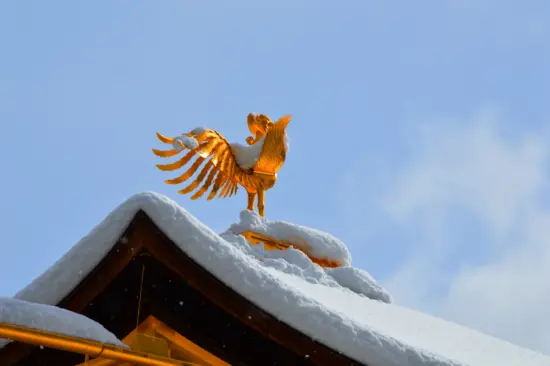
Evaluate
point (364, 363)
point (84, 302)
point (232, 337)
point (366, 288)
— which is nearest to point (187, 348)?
point (232, 337)

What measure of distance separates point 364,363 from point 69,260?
3.40 feet

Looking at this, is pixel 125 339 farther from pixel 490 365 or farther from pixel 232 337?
pixel 490 365

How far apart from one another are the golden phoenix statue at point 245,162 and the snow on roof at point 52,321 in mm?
3744

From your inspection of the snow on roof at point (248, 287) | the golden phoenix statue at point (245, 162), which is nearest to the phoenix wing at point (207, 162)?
the golden phoenix statue at point (245, 162)

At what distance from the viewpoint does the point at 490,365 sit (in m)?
3.35

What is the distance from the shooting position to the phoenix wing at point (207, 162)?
625 cm

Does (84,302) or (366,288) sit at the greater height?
(366,288)

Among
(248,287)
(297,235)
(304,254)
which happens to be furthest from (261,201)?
(248,287)

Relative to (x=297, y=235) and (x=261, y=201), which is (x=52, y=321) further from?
(x=261, y=201)

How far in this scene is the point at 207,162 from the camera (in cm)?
658

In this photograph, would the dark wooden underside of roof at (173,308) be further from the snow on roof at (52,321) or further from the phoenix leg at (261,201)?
the phoenix leg at (261,201)

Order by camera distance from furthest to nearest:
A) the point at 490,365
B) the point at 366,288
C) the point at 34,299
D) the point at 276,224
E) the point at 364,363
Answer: the point at 276,224, the point at 366,288, the point at 490,365, the point at 34,299, the point at 364,363

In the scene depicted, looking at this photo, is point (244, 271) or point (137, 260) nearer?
point (244, 271)

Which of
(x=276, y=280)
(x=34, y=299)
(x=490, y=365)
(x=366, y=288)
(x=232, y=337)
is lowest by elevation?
(x=34, y=299)
